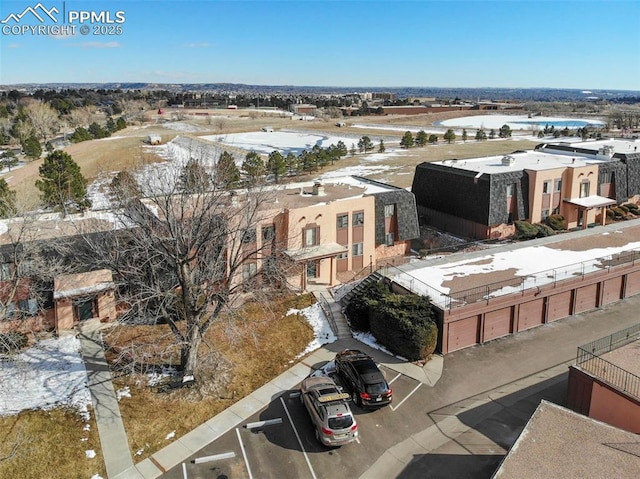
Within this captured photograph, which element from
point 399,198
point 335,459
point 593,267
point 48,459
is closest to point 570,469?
point 335,459

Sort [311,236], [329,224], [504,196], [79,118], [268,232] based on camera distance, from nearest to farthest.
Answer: [268,232], [311,236], [329,224], [504,196], [79,118]

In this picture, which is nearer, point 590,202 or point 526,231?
point 526,231

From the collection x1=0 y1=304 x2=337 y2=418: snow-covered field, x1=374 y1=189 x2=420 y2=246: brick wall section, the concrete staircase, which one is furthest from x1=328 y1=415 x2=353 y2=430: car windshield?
x1=374 y1=189 x2=420 y2=246: brick wall section

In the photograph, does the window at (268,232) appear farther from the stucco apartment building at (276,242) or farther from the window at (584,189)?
the window at (584,189)

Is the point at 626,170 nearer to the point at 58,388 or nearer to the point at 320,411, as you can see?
the point at 320,411

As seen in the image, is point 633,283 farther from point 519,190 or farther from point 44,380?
point 44,380

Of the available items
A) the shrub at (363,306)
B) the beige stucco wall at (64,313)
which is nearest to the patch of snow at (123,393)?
the beige stucco wall at (64,313)

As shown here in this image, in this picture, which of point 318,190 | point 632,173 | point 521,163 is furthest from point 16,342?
point 632,173
